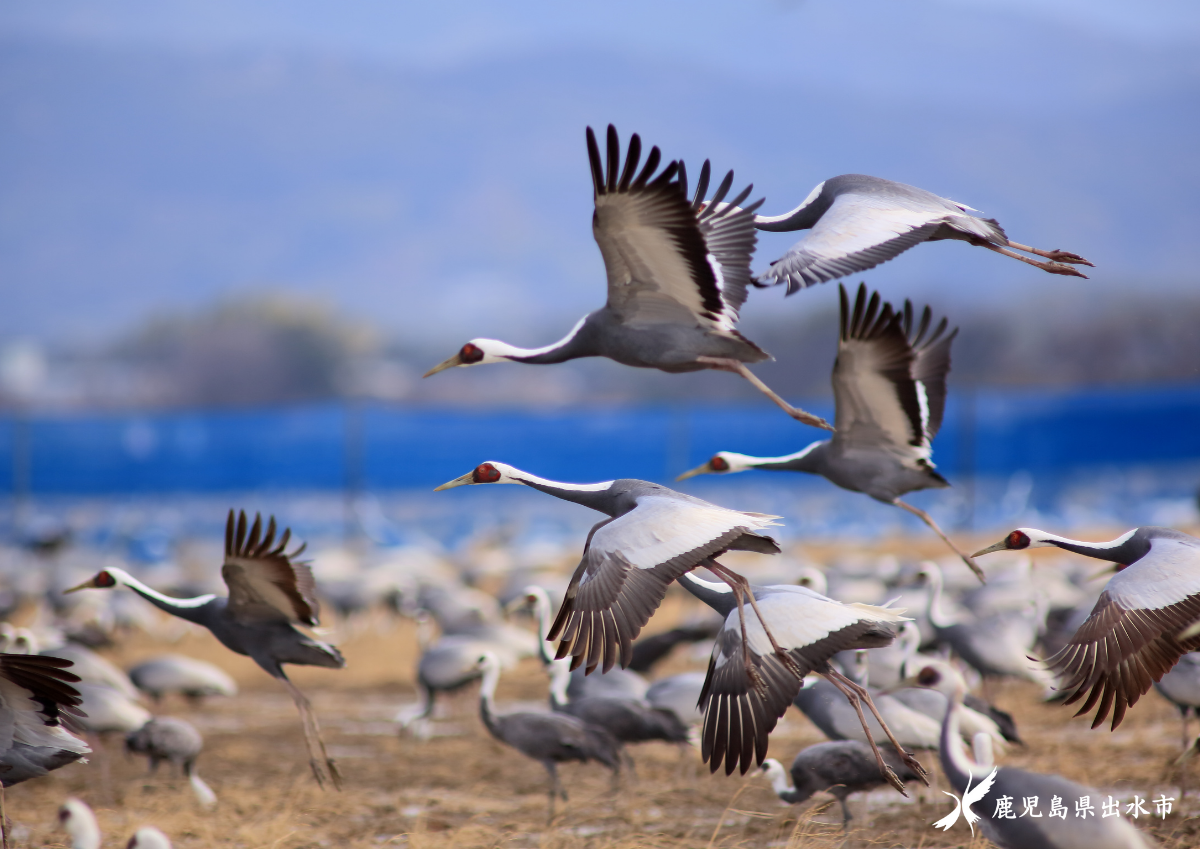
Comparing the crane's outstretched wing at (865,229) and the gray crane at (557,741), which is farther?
the gray crane at (557,741)

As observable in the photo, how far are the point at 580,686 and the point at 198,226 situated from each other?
10128 centimetres

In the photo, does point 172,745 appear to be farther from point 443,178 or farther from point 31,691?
point 443,178

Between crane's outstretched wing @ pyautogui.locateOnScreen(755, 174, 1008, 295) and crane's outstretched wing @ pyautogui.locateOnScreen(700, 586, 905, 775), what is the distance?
1197 millimetres

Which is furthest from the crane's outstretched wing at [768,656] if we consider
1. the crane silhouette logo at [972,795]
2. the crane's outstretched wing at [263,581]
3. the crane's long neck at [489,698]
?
the crane's long neck at [489,698]

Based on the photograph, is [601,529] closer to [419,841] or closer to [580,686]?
[419,841]

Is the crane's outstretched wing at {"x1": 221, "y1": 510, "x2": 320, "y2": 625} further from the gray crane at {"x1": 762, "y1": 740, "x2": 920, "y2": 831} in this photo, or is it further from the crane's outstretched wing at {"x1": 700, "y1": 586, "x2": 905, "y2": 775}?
the gray crane at {"x1": 762, "y1": 740, "x2": 920, "y2": 831}

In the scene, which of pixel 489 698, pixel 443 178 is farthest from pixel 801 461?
pixel 443 178

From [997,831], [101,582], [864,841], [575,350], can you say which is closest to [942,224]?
[575,350]

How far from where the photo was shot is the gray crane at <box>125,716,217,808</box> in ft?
21.0

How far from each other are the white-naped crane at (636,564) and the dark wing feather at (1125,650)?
1.01 m

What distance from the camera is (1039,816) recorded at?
4156mm

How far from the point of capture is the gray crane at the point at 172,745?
6391 mm

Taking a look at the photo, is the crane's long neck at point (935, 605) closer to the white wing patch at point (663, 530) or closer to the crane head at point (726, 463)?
the crane head at point (726, 463)

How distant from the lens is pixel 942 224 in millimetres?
4633
